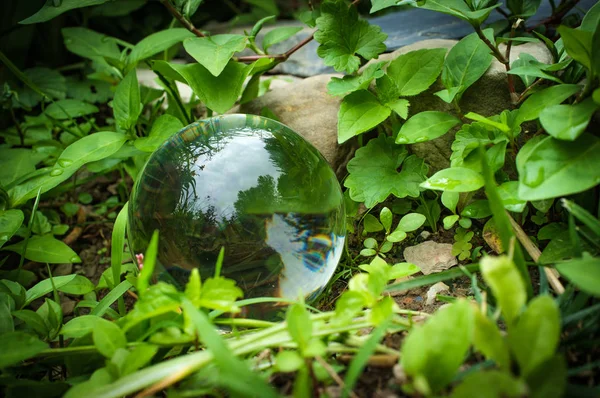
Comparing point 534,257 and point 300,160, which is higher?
point 300,160

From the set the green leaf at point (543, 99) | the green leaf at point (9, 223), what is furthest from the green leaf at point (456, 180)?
the green leaf at point (9, 223)

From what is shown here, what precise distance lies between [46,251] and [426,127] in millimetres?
1516

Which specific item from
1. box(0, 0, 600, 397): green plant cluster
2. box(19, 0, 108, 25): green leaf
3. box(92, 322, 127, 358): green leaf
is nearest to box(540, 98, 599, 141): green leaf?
box(0, 0, 600, 397): green plant cluster

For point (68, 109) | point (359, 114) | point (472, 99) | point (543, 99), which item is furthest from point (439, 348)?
point (68, 109)

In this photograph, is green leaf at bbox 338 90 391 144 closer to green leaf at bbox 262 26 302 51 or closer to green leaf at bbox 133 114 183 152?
green leaf at bbox 262 26 302 51

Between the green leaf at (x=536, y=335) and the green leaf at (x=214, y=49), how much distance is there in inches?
50.9

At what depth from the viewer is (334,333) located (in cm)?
115

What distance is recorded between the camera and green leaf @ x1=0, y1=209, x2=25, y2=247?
1.66 m

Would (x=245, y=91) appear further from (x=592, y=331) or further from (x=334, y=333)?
(x=592, y=331)

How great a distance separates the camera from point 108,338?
3.89 ft

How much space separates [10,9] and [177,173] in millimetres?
1944

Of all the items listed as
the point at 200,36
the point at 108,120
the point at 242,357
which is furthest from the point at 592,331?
the point at 108,120

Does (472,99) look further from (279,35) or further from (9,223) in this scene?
(9,223)

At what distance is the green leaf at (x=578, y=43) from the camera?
1.22 m
